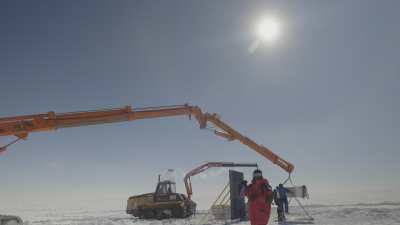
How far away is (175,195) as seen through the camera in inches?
756

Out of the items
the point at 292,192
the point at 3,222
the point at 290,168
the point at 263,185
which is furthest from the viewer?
the point at 290,168

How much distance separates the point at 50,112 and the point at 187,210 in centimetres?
1028

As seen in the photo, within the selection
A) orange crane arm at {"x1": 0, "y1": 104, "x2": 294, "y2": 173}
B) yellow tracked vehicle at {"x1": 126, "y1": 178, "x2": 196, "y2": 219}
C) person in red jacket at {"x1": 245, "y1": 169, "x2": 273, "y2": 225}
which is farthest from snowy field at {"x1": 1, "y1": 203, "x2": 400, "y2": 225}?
person in red jacket at {"x1": 245, "y1": 169, "x2": 273, "y2": 225}

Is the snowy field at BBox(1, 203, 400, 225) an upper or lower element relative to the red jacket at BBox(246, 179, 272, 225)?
lower

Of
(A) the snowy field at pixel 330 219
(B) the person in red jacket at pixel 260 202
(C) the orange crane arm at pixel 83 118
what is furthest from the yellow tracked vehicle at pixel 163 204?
(B) the person in red jacket at pixel 260 202

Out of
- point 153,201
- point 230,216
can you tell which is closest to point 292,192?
point 230,216

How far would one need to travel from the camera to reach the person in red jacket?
211 inches

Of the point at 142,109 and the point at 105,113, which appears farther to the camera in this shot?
the point at 142,109

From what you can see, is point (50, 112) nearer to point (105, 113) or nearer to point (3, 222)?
point (105, 113)

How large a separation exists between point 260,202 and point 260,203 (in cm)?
2

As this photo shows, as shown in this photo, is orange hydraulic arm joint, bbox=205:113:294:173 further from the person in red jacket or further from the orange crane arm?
the person in red jacket

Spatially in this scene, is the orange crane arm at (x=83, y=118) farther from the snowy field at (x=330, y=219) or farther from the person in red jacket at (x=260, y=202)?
the person in red jacket at (x=260, y=202)

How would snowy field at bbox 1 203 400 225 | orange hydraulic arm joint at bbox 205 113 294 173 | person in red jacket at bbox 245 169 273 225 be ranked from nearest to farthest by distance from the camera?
person in red jacket at bbox 245 169 273 225 → snowy field at bbox 1 203 400 225 → orange hydraulic arm joint at bbox 205 113 294 173

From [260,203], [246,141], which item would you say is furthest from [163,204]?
[260,203]
